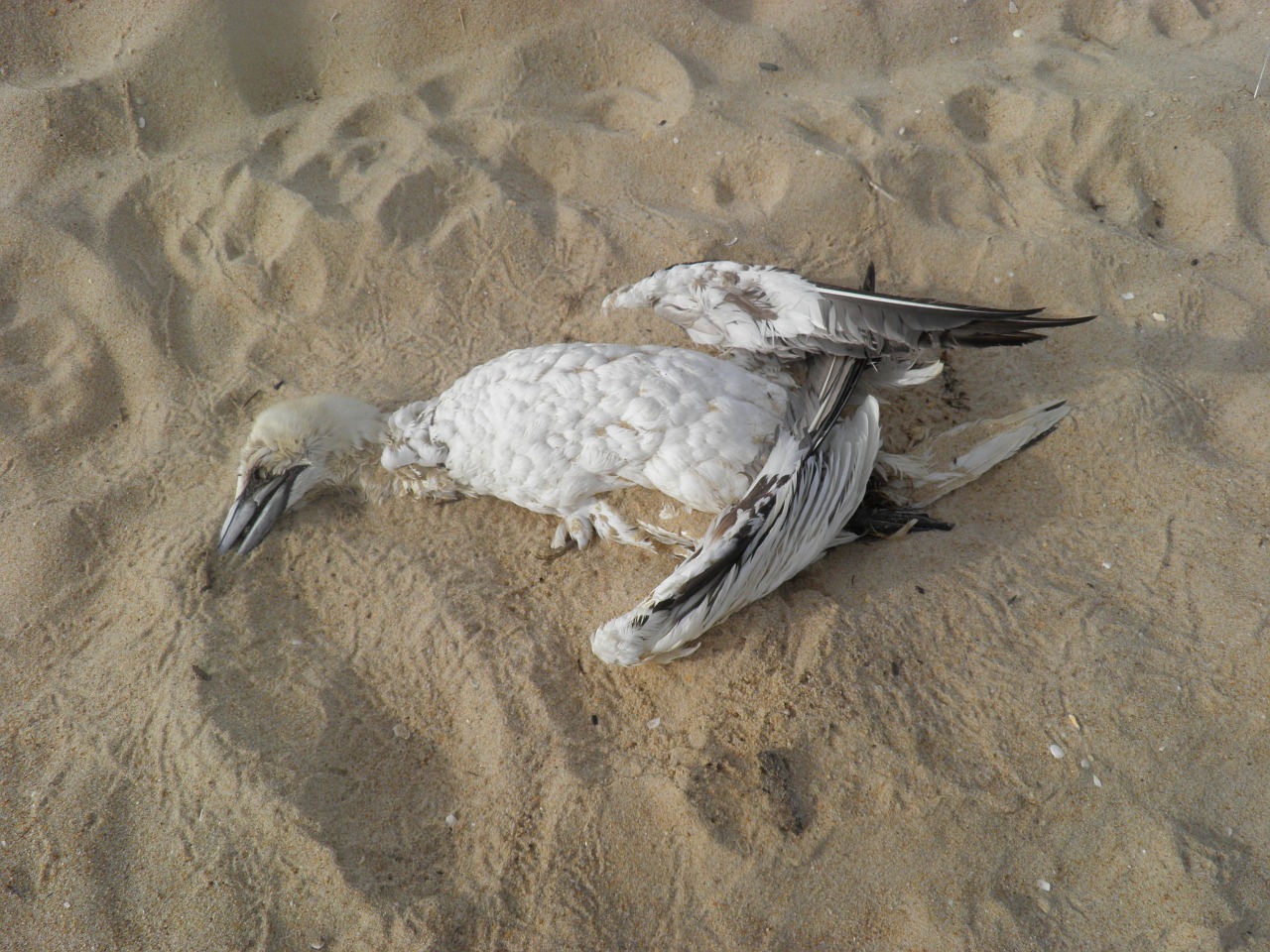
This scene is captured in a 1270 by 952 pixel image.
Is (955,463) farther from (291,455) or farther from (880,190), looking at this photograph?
(291,455)

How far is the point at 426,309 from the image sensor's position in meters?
3.70

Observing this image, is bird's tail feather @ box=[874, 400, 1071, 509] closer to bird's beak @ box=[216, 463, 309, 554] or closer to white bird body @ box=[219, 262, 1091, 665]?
white bird body @ box=[219, 262, 1091, 665]

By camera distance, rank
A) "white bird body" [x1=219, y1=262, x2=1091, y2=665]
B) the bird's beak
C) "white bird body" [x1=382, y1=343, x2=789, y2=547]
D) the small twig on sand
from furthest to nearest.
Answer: the small twig on sand < the bird's beak < "white bird body" [x1=382, y1=343, x2=789, y2=547] < "white bird body" [x1=219, y1=262, x2=1091, y2=665]

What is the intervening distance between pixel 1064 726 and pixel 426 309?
313cm

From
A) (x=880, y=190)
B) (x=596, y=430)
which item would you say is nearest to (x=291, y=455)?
(x=596, y=430)

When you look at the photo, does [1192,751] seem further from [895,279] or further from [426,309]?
[426,309]

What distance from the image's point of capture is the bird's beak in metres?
3.04

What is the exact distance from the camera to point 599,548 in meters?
2.99

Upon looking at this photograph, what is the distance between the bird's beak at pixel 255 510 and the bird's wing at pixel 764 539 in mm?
1478

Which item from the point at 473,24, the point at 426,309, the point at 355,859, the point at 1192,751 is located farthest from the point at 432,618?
the point at 473,24

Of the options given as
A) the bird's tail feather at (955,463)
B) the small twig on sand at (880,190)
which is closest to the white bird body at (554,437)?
the bird's tail feather at (955,463)

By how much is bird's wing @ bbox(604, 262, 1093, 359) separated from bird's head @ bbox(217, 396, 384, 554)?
4.01 ft

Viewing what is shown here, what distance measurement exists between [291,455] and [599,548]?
132cm

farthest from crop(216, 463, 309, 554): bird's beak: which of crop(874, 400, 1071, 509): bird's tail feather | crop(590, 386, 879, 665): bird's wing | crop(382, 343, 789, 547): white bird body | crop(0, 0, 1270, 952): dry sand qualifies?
crop(874, 400, 1071, 509): bird's tail feather
